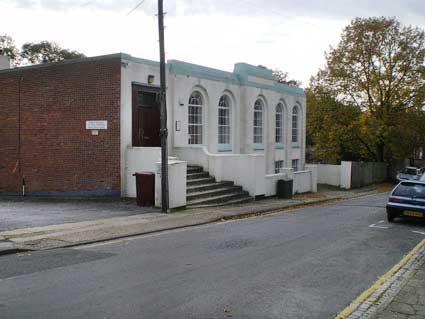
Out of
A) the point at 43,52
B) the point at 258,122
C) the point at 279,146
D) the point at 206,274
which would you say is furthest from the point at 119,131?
the point at 43,52

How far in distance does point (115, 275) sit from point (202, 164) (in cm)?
1316

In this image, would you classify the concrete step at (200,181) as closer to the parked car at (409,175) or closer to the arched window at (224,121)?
the arched window at (224,121)

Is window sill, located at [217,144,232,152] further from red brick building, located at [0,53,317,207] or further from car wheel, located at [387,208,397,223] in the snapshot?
car wheel, located at [387,208,397,223]

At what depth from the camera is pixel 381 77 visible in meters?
41.5

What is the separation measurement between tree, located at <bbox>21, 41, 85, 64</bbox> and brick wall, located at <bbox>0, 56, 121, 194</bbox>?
3070 centimetres

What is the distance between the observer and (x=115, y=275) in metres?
7.83

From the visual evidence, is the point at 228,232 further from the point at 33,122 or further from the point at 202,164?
the point at 33,122

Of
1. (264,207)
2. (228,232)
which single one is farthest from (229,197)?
(228,232)

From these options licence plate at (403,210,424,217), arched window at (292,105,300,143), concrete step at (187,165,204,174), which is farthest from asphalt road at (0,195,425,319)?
arched window at (292,105,300,143)

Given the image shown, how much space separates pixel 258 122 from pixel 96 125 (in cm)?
1132

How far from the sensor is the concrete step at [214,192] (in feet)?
58.8

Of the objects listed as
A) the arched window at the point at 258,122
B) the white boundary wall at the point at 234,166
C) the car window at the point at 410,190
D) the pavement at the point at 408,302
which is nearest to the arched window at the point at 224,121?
the arched window at the point at 258,122

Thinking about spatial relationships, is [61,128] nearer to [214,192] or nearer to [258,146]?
[214,192]

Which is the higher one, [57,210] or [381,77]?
[381,77]
